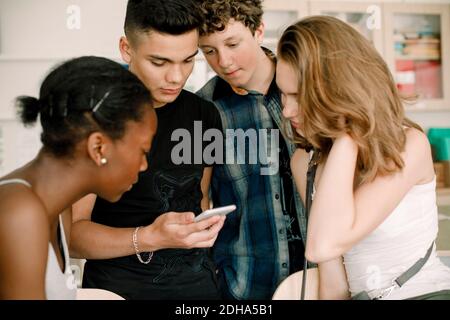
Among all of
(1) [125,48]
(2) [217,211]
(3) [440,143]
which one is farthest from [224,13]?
(3) [440,143]

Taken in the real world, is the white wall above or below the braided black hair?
above

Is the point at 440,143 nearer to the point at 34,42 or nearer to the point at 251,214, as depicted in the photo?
the point at 251,214

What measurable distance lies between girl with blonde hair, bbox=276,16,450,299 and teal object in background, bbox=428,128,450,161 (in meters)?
0.86

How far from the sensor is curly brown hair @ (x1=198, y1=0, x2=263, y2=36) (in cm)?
117

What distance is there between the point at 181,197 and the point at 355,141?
40 cm

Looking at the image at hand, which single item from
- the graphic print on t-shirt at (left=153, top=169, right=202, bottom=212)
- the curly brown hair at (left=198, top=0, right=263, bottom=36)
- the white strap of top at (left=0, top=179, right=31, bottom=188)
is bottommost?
the graphic print on t-shirt at (left=153, top=169, right=202, bottom=212)

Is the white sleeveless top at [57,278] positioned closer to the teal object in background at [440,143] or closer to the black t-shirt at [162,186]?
the black t-shirt at [162,186]

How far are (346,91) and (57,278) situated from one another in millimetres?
574

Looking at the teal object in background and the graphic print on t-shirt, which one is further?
the teal object in background

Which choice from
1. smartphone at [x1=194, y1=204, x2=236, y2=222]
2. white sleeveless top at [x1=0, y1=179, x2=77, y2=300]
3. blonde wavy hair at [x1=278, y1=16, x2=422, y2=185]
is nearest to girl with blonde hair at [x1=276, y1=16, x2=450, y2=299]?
blonde wavy hair at [x1=278, y1=16, x2=422, y2=185]

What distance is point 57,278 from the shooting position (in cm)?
82

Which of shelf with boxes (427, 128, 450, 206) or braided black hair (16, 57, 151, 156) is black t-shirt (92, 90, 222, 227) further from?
shelf with boxes (427, 128, 450, 206)

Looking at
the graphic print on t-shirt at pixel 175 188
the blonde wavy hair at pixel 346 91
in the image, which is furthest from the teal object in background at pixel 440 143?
the graphic print on t-shirt at pixel 175 188
